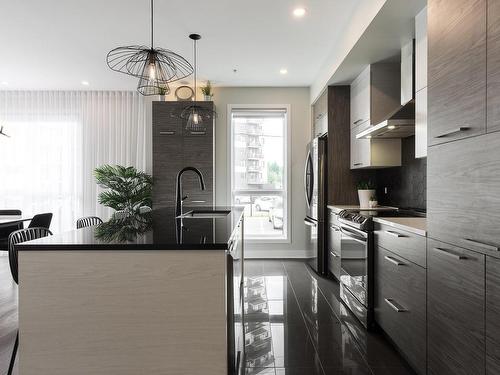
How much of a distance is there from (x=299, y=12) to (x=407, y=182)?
2.00 metres

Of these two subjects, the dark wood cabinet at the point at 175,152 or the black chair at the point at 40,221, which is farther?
the dark wood cabinet at the point at 175,152

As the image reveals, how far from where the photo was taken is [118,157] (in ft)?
18.0

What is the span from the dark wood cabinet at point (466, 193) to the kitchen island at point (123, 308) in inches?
41.9

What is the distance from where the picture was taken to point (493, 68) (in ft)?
4.22

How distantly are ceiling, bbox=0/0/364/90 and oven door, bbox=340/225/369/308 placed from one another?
1.99 meters

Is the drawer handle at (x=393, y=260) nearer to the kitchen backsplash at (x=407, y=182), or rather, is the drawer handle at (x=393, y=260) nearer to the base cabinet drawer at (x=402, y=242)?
the base cabinet drawer at (x=402, y=242)

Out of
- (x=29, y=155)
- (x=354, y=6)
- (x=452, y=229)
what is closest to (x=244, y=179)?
(x=354, y=6)

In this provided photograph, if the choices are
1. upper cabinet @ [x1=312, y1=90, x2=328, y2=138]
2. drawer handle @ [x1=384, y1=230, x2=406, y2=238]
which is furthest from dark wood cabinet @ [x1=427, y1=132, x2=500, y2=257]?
upper cabinet @ [x1=312, y1=90, x2=328, y2=138]

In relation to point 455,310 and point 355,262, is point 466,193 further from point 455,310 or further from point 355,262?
point 355,262

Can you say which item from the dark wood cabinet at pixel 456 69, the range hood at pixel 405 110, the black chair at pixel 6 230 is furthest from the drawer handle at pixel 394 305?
the black chair at pixel 6 230

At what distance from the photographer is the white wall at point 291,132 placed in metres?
5.30

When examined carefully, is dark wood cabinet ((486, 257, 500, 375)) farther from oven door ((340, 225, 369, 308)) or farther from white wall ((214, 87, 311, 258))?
white wall ((214, 87, 311, 258))

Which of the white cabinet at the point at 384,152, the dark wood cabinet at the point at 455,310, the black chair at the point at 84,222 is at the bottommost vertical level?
the dark wood cabinet at the point at 455,310

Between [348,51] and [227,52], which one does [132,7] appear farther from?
[348,51]
